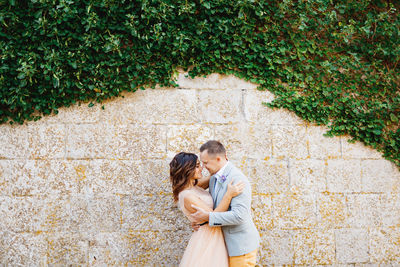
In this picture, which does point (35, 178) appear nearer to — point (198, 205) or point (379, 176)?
point (198, 205)

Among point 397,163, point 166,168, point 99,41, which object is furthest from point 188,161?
point 397,163

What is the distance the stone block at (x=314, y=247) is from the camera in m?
3.81

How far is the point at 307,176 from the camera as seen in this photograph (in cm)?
390

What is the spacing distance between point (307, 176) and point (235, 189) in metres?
1.52

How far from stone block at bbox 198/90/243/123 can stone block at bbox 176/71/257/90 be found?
0.08 m

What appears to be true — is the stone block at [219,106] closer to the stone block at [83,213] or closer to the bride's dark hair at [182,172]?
the bride's dark hair at [182,172]

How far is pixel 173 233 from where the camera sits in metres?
3.74

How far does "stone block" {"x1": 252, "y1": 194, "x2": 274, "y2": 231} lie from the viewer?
3.80 metres

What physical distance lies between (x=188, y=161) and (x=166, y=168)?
0.88m

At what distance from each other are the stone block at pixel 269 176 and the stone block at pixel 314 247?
60 centimetres

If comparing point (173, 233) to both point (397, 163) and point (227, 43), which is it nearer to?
point (227, 43)

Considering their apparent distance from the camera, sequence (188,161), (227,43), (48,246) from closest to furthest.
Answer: (188,161) → (48,246) → (227,43)

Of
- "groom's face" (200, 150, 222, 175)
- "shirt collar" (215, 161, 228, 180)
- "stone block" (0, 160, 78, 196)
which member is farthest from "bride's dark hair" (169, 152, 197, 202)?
"stone block" (0, 160, 78, 196)

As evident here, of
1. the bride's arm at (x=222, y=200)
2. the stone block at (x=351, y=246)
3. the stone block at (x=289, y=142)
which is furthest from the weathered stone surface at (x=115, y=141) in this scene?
the stone block at (x=351, y=246)
